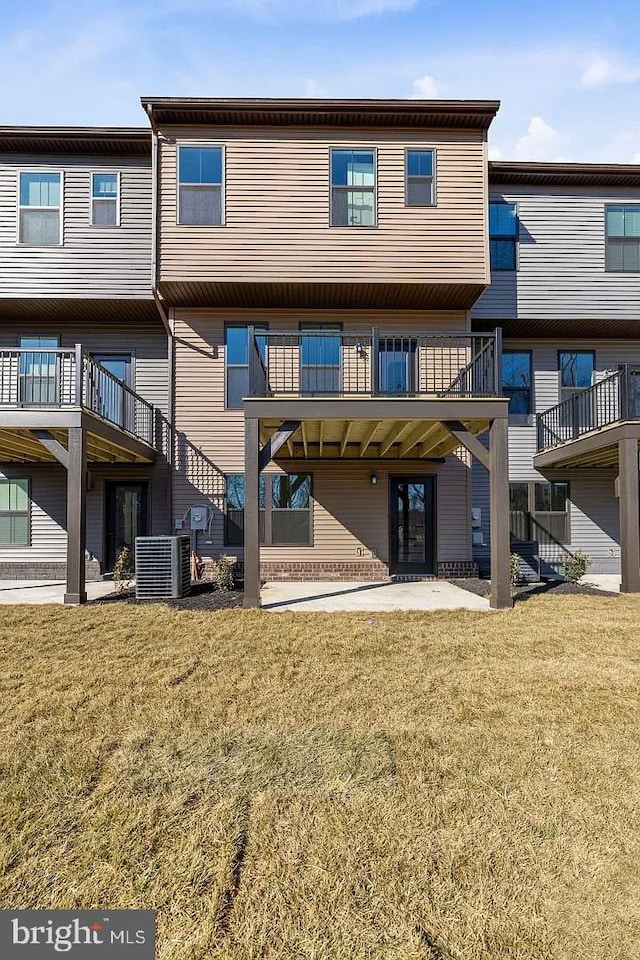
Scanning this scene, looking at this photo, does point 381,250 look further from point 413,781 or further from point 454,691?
point 413,781

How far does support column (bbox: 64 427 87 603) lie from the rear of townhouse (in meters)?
0.93

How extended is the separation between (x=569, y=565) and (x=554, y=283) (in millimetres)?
6416

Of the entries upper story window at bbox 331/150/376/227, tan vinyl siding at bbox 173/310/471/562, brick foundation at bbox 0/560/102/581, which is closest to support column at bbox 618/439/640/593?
tan vinyl siding at bbox 173/310/471/562

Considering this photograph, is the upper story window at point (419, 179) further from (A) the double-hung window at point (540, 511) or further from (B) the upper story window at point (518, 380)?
(A) the double-hung window at point (540, 511)

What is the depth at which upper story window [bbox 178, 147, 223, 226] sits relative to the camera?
31.5 feet

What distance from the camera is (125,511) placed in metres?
10.7

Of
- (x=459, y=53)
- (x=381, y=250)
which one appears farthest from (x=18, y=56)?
(x=459, y=53)

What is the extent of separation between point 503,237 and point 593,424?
4.81m

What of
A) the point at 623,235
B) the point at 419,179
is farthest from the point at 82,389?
the point at 623,235

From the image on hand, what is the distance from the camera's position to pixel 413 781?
271cm

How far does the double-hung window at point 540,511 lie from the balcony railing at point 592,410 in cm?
99

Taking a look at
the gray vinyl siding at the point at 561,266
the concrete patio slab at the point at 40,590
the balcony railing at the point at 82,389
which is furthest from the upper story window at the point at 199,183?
the concrete patio slab at the point at 40,590

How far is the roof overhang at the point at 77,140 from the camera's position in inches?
391

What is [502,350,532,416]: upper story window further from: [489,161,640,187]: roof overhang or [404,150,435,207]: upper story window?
[404,150,435,207]: upper story window
